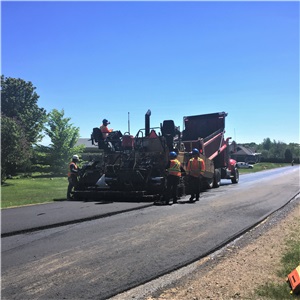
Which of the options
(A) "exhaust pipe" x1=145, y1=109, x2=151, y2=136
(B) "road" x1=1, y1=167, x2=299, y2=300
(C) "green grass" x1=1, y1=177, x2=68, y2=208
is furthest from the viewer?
(A) "exhaust pipe" x1=145, y1=109, x2=151, y2=136

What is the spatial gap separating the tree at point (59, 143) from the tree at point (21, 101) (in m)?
20.7

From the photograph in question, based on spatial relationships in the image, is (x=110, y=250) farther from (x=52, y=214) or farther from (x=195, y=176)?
(x=195, y=176)

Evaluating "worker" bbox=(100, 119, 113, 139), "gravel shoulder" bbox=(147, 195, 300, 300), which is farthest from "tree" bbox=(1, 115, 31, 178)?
"gravel shoulder" bbox=(147, 195, 300, 300)

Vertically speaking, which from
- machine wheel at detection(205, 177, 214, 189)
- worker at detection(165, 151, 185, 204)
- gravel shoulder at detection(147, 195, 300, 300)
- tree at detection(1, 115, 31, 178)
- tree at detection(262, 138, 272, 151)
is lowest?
gravel shoulder at detection(147, 195, 300, 300)

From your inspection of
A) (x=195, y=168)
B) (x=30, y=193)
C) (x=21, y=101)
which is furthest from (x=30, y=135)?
(x=195, y=168)

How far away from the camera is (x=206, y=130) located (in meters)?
17.7

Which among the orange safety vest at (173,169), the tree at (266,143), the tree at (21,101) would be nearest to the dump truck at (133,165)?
the orange safety vest at (173,169)

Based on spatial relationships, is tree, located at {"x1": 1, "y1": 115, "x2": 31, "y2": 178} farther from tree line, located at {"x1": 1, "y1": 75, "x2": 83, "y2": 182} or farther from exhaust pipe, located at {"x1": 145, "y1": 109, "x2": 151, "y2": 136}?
exhaust pipe, located at {"x1": 145, "y1": 109, "x2": 151, "y2": 136}

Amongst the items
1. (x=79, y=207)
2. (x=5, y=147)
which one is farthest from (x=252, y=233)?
(x=5, y=147)

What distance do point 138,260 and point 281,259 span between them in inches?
83.0

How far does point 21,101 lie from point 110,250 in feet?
200

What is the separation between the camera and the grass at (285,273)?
3.79m

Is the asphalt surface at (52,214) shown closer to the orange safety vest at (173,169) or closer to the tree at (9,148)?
the orange safety vest at (173,169)

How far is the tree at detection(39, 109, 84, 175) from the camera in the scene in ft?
119
